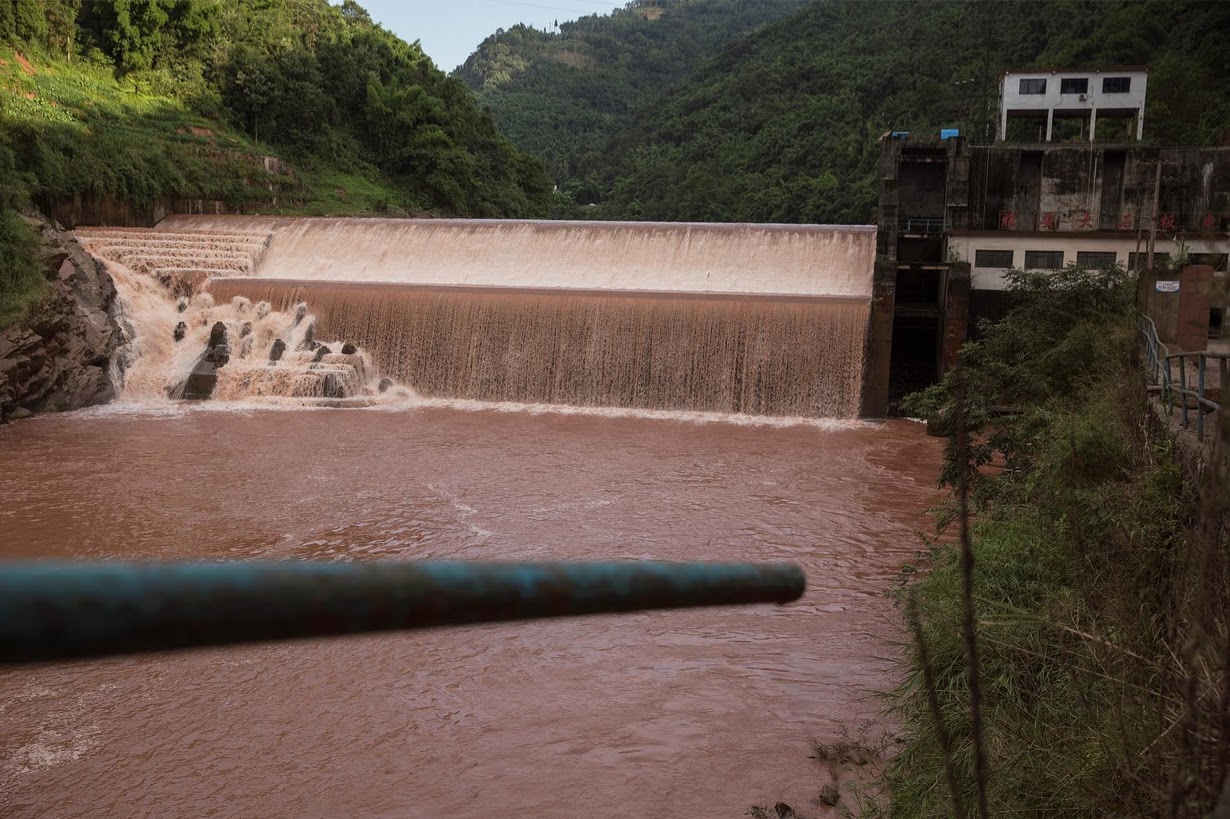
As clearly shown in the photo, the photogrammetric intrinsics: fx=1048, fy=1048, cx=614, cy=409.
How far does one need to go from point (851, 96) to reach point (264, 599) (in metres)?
46.8

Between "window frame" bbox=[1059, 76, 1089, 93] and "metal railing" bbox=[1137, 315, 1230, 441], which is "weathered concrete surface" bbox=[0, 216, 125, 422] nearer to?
"metal railing" bbox=[1137, 315, 1230, 441]

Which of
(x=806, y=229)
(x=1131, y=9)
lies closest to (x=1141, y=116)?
(x=1131, y=9)

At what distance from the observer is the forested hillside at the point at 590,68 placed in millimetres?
69375

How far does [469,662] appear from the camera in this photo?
6.36 metres

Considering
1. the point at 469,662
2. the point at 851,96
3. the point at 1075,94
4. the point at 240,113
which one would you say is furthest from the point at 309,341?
the point at 851,96

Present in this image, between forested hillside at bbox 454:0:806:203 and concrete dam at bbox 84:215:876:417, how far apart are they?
38627mm

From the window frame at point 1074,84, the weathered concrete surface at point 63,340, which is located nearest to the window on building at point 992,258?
the window frame at point 1074,84

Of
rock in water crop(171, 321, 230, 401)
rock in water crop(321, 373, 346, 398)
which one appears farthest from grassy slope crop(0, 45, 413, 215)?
rock in water crop(321, 373, 346, 398)

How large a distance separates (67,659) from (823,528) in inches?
353

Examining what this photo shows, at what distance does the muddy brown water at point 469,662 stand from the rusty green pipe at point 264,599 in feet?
2.61

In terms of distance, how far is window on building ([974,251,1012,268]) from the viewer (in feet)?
56.2

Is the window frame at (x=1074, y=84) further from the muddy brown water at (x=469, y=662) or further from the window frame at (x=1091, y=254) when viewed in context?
the muddy brown water at (x=469, y=662)

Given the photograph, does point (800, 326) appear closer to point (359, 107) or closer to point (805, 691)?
point (805, 691)

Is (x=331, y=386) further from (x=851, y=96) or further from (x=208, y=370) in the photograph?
(x=851, y=96)
